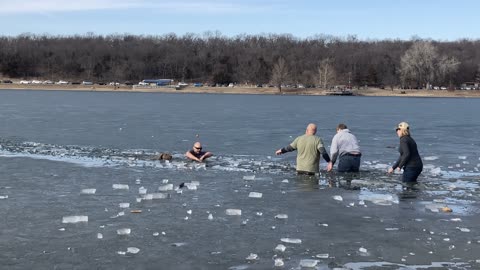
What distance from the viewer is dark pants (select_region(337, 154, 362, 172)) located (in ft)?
59.5

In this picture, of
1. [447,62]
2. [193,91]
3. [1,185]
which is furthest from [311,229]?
[447,62]

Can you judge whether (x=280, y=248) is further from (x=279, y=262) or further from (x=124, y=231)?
(x=124, y=231)

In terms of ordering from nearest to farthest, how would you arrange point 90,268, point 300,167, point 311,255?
point 90,268 → point 311,255 → point 300,167

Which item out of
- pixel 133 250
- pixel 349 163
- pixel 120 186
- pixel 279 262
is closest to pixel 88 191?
pixel 120 186

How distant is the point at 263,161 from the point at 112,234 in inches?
445

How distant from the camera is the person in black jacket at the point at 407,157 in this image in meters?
16.3

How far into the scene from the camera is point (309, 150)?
57.8 ft

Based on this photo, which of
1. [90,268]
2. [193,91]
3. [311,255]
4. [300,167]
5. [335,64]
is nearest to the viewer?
[90,268]

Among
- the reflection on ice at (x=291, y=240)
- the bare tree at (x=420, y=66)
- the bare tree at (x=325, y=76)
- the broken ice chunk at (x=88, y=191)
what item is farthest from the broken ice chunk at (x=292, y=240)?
the bare tree at (x=325, y=76)

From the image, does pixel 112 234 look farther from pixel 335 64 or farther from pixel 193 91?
pixel 335 64

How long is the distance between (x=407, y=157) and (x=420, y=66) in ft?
483

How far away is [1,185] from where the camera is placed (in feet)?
51.5

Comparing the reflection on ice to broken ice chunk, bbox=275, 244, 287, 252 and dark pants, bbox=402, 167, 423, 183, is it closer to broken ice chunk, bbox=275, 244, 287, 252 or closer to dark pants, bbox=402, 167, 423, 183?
broken ice chunk, bbox=275, 244, 287, 252

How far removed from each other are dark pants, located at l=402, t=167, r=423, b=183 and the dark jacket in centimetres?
10
